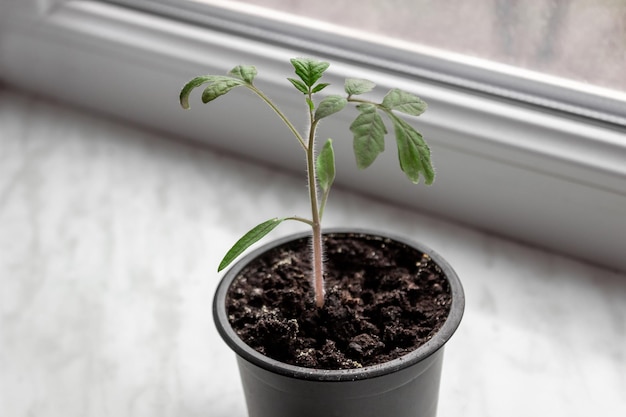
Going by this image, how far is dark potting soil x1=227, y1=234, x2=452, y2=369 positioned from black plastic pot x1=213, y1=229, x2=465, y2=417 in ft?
0.07

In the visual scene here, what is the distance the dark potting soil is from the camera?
861 millimetres

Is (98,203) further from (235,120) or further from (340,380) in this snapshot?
(340,380)

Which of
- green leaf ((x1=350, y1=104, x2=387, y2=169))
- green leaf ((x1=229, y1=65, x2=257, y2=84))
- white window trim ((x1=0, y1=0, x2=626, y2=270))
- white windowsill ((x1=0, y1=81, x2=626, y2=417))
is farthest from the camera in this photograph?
white window trim ((x1=0, y1=0, x2=626, y2=270))

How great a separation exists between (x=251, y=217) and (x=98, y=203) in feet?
0.94

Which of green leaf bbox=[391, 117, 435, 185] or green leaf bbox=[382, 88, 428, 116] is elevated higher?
green leaf bbox=[382, 88, 428, 116]

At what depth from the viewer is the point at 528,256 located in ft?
4.22

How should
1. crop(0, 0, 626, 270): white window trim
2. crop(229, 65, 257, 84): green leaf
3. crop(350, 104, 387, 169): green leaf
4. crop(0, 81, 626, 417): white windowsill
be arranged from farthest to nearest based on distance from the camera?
crop(0, 0, 626, 270): white window trim, crop(0, 81, 626, 417): white windowsill, crop(229, 65, 257, 84): green leaf, crop(350, 104, 387, 169): green leaf

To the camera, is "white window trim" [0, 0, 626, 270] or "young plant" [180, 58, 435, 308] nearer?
"young plant" [180, 58, 435, 308]

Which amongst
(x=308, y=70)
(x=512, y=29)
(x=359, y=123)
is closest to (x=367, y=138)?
(x=359, y=123)

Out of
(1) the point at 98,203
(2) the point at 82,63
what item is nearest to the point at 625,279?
(1) the point at 98,203

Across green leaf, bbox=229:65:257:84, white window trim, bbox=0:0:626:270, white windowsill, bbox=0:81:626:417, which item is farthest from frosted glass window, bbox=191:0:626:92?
green leaf, bbox=229:65:257:84

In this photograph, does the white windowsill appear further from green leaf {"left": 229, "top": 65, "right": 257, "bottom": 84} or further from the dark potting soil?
green leaf {"left": 229, "top": 65, "right": 257, "bottom": 84}

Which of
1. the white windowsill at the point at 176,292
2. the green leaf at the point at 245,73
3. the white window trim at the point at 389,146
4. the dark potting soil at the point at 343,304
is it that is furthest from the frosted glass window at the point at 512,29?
the green leaf at the point at 245,73

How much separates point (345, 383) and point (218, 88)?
0.32m
